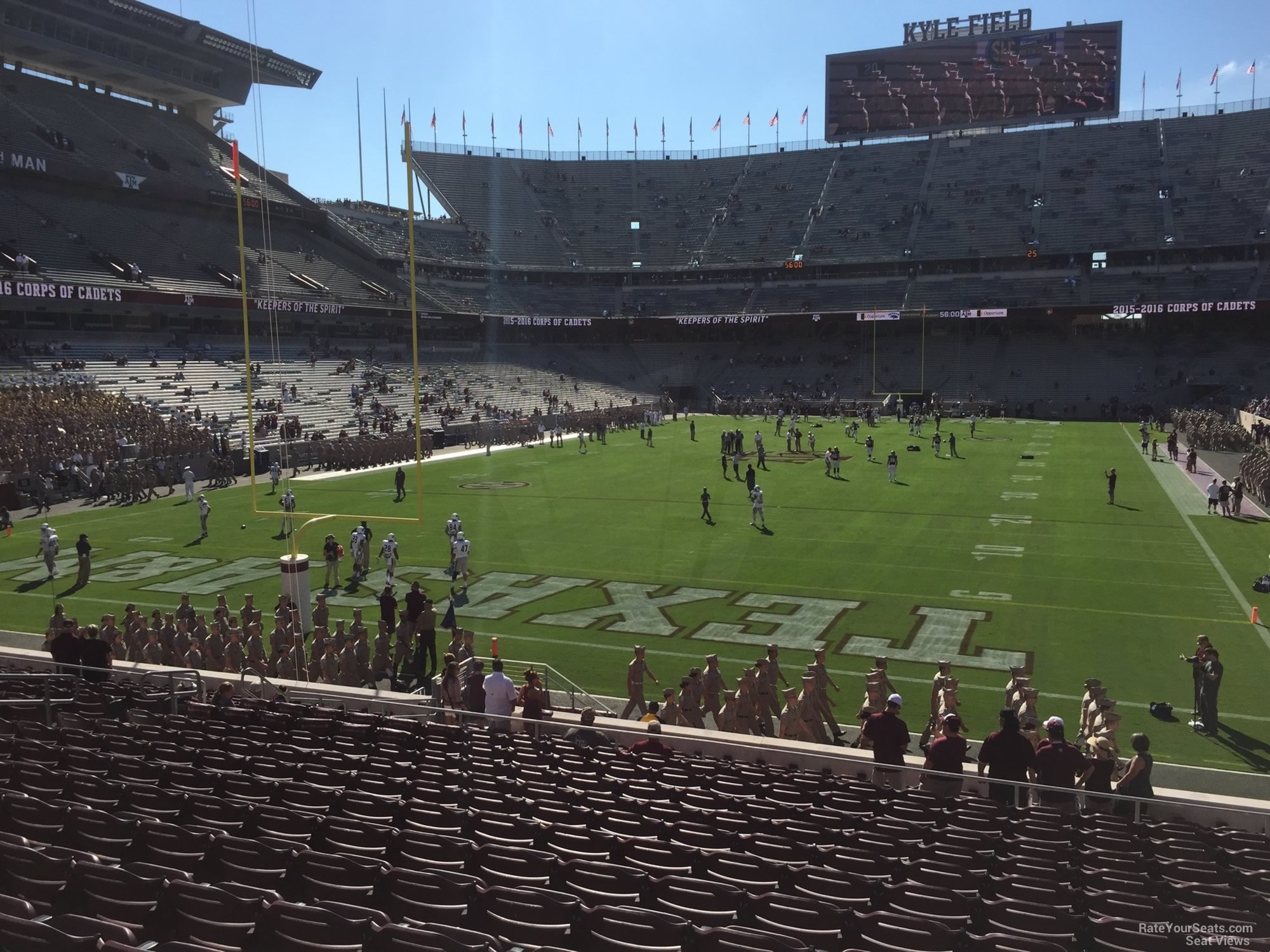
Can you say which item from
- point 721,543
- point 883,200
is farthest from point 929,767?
point 883,200

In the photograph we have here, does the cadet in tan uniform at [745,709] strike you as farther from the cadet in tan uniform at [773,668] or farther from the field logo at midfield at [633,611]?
the field logo at midfield at [633,611]

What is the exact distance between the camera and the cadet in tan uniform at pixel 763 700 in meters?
10.7

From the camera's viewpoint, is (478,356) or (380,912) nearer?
(380,912)

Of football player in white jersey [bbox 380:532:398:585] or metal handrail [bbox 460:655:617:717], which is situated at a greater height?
football player in white jersey [bbox 380:532:398:585]

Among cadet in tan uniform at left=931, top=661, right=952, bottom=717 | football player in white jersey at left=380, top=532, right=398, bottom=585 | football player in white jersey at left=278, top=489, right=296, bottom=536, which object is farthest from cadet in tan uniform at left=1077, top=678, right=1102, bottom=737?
football player in white jersey at left=278, top=489, right=296, bottom=536

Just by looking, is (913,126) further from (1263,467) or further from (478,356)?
(1263,467)

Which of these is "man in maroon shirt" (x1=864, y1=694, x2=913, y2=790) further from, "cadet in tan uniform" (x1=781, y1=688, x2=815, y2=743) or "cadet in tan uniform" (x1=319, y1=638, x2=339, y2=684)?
"cadet in tan uniform" (x1=319, y1=638, x2=339, y2=684)

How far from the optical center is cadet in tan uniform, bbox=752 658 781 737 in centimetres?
1071

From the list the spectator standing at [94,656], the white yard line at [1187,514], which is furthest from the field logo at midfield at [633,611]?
the white yard line at [1187,514]

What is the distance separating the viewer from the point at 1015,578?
1869 centimetres

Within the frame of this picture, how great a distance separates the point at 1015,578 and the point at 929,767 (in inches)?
491

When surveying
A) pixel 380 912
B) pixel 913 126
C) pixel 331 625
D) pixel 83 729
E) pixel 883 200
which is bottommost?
pixel 331 625

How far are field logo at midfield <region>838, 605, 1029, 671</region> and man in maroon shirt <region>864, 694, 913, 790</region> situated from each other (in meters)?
6.59

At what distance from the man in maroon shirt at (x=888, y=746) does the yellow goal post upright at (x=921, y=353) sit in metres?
54.4
